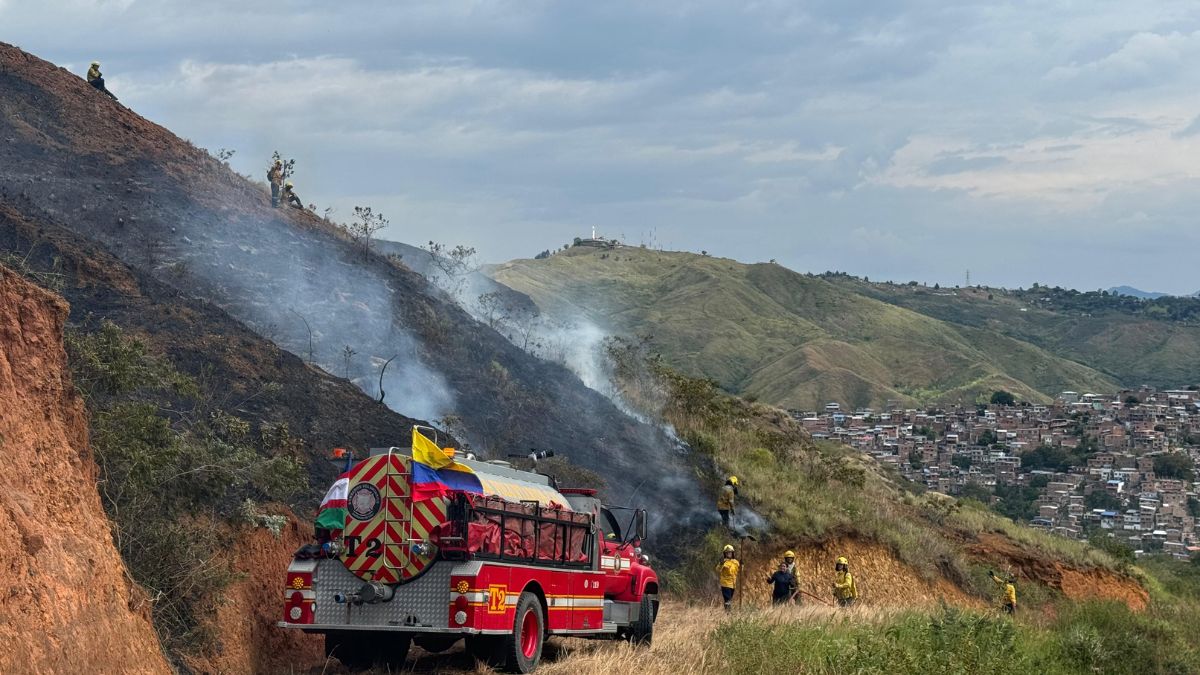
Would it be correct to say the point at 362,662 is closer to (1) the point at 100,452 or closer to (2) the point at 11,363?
(1) the point at 100,452

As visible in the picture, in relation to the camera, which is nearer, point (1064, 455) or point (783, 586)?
point (783, 586)

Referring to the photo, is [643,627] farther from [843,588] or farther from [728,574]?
[843,588]

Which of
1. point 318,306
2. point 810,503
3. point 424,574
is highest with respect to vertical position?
point 318,306

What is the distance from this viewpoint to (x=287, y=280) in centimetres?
3359

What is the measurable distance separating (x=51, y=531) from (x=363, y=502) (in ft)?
13.3

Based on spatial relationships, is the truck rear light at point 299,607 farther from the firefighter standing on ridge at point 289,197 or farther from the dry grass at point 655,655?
the firefighter standing on ridge at point 289,197

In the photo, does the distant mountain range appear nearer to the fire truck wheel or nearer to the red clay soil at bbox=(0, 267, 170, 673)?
the fire truck wheel

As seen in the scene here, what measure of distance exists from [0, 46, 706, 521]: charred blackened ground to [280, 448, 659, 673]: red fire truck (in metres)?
11.0

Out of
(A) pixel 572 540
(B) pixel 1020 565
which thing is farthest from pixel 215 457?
(B) pixel 1020 565

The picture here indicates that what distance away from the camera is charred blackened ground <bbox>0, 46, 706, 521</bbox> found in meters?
30.6

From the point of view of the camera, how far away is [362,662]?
15773 millimetres

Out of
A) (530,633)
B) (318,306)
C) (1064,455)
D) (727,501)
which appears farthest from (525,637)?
(1064,455)

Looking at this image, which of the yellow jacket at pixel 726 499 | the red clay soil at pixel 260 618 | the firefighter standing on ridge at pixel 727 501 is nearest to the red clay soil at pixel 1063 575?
the firefighter standing on ridge at pixel 727 501

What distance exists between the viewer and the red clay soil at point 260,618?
15289 millimetres
